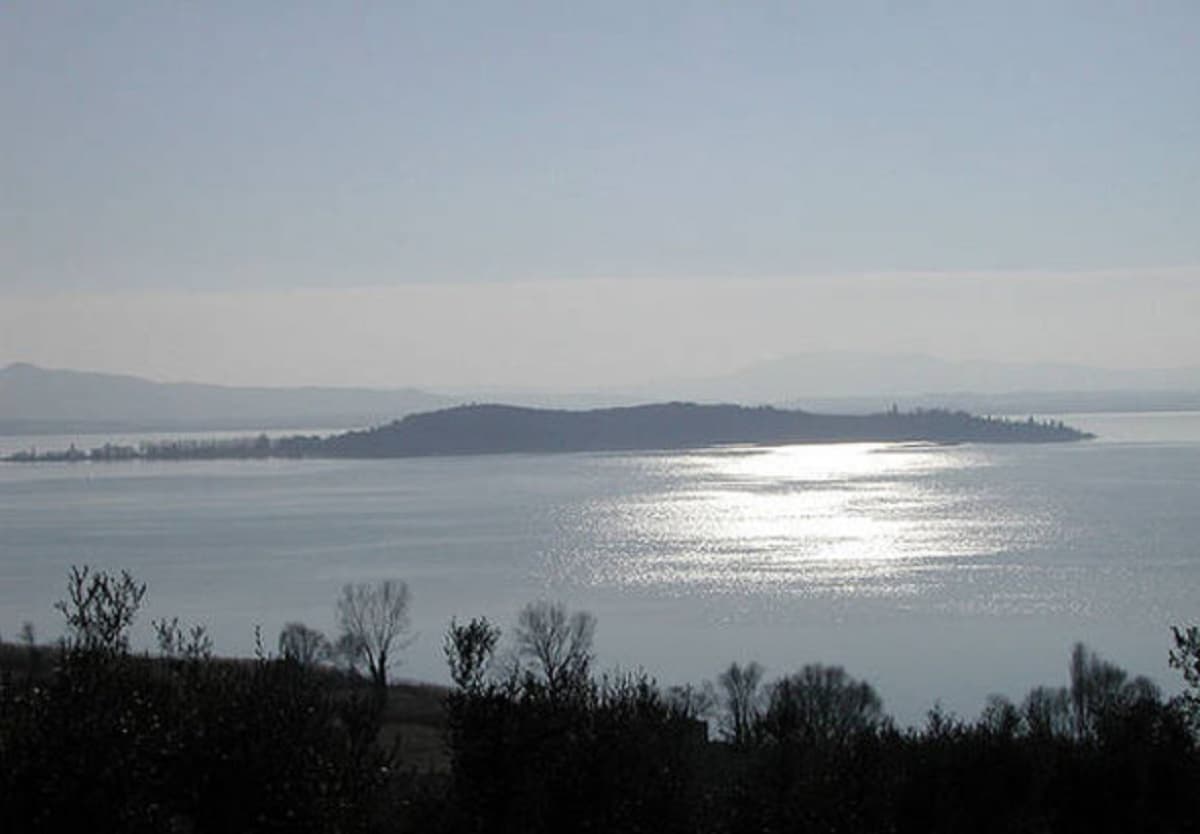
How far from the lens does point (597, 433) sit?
104 metres

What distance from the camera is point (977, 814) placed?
9.95 m

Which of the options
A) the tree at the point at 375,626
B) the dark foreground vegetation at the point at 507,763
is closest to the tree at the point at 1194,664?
the dark foreground vegetation at the point at 507,763

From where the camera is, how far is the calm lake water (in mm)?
27422

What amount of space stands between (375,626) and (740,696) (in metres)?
9.12

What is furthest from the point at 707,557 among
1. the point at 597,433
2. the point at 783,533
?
the point at 597,433

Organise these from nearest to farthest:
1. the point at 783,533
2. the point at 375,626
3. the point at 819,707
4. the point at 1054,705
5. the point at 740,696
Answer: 1. the point at 819,707
2. the point at 1054,705
3. the point at 740,696
4. the point at 375,626
5. the point at 783,533

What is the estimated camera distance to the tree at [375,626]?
80.3 ft

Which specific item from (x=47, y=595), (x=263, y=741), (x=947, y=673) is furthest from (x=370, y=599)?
(x=263, y=741)

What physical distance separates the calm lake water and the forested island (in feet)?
65.4

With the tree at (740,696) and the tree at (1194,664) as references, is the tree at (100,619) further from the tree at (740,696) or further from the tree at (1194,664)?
the tree at (740,696)

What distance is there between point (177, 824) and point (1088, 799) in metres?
6.20

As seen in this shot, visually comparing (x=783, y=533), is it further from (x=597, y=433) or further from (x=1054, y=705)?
(x=597, y=433)

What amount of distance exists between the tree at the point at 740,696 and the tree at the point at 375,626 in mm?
4897

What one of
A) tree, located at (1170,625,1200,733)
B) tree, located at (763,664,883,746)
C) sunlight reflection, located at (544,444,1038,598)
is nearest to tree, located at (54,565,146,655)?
tree, located at (763,664,883,746)
